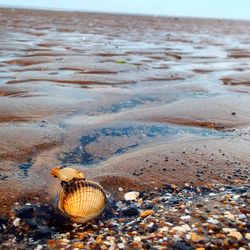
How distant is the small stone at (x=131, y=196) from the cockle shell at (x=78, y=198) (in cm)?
47

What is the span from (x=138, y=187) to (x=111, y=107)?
2703mm

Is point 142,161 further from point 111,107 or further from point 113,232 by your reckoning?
point 111,107

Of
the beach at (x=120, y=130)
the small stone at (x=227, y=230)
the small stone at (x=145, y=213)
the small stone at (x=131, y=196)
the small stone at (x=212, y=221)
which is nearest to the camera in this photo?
the small stone at (x=227, y=230)

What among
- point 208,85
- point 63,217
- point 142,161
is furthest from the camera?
point 208,85

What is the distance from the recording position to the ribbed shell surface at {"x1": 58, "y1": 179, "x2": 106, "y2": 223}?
101 inches

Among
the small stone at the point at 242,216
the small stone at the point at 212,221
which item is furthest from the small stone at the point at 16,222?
the small stone at the point at 242,216

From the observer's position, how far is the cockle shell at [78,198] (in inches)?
101

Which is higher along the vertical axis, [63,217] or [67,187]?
[67,187]

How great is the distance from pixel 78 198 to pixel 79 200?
0.05 ft

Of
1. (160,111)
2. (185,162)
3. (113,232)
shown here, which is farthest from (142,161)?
(160,111)

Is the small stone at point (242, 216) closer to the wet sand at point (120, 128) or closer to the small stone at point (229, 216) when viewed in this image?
the small stone at point (229, 216)

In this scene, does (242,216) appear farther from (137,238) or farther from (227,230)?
(137,238)

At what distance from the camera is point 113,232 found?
8.45 feet

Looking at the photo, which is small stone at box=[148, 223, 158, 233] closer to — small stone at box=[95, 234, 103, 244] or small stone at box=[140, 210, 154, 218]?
small stone at box=[140, 210, 154, 218]
